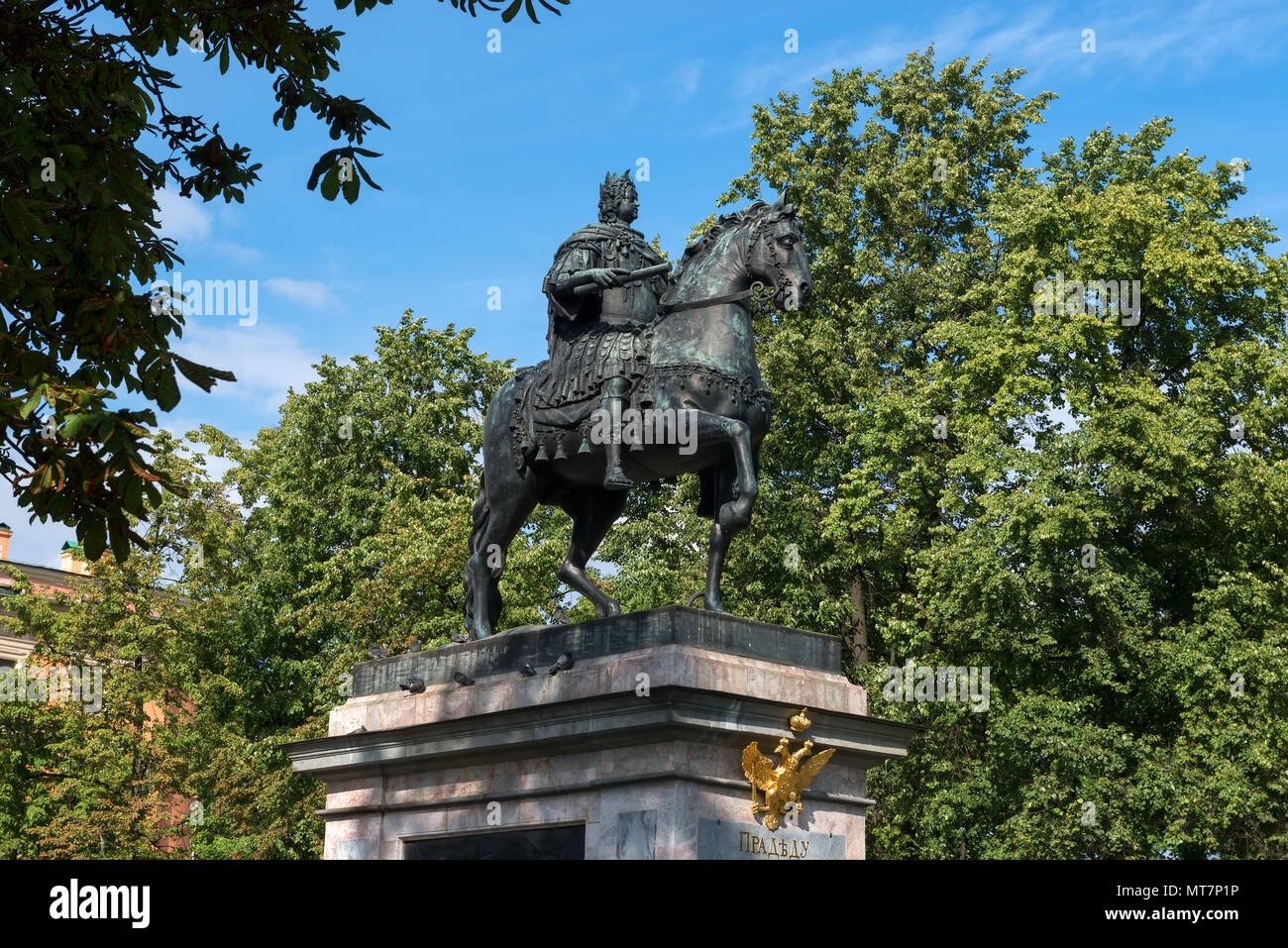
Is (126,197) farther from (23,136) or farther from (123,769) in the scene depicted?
(123,769)

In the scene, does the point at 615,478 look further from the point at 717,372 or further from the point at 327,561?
the point at 327,561

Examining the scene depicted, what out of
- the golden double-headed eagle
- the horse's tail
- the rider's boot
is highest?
the rider's boot

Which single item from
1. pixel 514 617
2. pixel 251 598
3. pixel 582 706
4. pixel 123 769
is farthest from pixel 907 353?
pixel 582 706

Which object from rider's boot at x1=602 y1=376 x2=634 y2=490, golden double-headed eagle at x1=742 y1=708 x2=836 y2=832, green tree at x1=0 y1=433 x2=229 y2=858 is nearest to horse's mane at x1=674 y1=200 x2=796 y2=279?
rider's boot at x1=602 y1=376 x2=634 y2=490

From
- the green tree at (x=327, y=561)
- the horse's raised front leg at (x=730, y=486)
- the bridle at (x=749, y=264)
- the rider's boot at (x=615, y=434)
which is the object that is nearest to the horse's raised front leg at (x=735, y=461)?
the horse's raised front leg at (x=730, y=486)

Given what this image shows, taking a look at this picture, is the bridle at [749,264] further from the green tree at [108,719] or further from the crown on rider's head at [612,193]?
the green tree at [108,719]

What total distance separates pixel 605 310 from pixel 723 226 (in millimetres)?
1300

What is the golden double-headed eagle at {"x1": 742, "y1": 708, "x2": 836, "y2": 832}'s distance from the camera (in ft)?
37.3

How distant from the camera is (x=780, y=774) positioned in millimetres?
11453

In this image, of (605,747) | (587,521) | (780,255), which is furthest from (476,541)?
(780,255)

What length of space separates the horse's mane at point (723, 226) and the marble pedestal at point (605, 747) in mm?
2903

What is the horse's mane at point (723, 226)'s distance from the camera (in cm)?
1276

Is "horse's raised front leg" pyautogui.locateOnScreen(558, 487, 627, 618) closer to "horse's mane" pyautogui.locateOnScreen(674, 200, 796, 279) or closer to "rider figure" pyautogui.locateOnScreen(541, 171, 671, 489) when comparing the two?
"rider figure" pyautogui.locateOnScreen(541, 171, 671, 489)

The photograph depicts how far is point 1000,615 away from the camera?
2594cm
